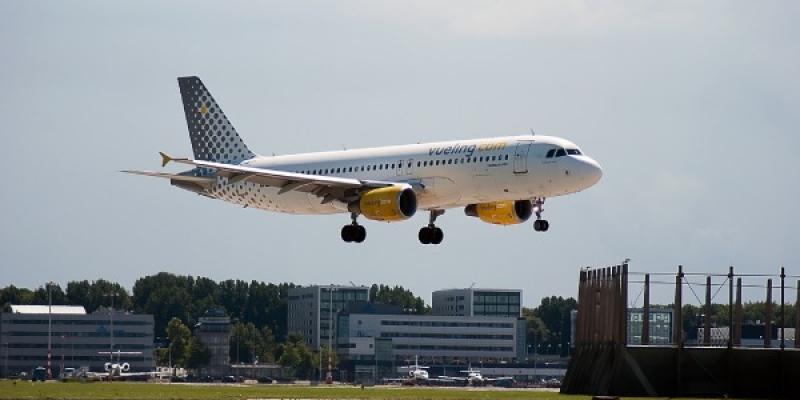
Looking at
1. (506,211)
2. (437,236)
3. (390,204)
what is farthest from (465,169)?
(437,236)

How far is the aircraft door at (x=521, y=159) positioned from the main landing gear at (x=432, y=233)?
10.5 meters

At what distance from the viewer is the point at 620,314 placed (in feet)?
251

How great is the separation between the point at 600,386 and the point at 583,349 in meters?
7.32

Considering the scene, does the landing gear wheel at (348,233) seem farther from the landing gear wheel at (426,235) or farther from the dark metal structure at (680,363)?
the dark metal structure at (680,363)

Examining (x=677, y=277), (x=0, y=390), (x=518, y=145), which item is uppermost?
(x=518, y=145)

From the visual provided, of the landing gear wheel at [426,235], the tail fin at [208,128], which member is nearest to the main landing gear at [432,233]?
the landing gear wheel at [426,235]

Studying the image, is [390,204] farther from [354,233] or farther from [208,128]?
[208,128]

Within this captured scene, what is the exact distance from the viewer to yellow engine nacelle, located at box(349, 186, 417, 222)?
285 ft

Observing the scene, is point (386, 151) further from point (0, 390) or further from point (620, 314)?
point (0, 390)

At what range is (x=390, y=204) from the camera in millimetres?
87000

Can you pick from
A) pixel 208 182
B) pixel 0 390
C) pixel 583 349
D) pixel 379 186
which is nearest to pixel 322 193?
pixel 379 186

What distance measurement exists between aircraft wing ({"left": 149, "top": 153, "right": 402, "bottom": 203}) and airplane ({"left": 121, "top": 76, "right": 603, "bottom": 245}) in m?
0.05

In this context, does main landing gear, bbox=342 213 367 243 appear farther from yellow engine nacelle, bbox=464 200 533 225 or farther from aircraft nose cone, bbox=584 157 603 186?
aircraft nose cone, bbox=584 157 603 186

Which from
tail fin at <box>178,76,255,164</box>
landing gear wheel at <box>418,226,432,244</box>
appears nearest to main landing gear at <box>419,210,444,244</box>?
landing gear wheel at <box>418,226,432,244</box>
